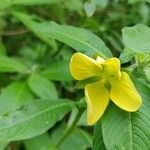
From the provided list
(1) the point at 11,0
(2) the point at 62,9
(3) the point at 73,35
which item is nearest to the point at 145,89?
(3) the point at 73,35

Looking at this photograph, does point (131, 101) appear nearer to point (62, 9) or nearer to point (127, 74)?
point (127, 74)

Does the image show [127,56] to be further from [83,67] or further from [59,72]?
[59,72]

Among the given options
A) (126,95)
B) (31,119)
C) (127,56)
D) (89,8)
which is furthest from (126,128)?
(89,8)

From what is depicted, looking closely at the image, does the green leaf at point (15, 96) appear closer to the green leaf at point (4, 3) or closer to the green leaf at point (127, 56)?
the green leaf at point (4, 3)

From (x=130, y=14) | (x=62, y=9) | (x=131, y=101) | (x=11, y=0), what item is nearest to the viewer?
(x=131, y=101)

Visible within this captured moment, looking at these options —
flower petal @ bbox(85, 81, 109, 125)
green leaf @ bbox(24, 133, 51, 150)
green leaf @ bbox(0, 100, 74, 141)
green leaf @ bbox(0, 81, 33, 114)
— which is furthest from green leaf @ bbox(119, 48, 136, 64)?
green leaf @ bbox(24, 133, 51, 150)

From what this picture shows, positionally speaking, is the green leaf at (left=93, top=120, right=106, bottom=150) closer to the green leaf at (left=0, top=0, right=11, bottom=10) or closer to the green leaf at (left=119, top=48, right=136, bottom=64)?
the green leaf at (left=119, top=48, right=136, bottom=64)
